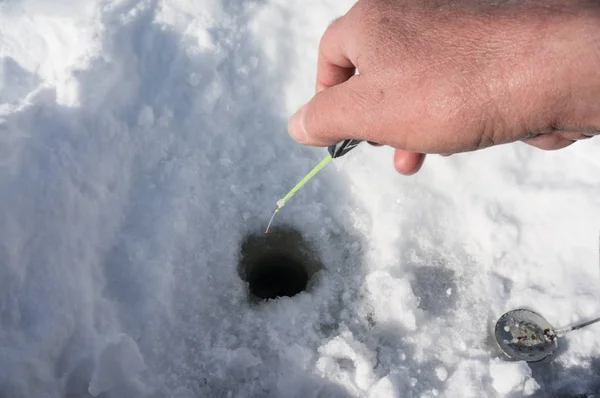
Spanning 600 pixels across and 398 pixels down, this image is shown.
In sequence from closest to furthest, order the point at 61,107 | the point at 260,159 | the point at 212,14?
the point at 61,107, the point at 260,159, the point at 212,14

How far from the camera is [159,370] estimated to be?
6.45 ft

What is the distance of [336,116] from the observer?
1.53 meters

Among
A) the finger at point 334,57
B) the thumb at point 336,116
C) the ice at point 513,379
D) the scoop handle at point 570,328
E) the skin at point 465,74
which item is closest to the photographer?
the skin at point 465,74

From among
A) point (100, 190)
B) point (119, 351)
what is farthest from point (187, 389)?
point (100, 190)

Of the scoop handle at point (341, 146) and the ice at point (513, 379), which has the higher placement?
the scoop handle at point (341, 146)

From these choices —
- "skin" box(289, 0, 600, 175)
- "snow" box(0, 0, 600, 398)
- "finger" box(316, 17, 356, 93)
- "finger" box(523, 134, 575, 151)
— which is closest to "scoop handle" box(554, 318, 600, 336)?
"snow" box(0, 0, 600, 398)

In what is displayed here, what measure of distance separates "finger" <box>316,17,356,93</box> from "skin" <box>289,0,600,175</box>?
29 millimetres

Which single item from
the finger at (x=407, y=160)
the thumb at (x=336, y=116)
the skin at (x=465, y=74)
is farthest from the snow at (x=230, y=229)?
the skin at (x=465, y=74)

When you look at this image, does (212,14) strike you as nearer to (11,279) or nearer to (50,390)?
(11,279)

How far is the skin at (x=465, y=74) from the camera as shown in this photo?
1.26 meters

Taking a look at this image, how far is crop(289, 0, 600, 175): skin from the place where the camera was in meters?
1.26

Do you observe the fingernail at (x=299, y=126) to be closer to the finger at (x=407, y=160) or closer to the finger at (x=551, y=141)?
the finger at (x=407, y=160)

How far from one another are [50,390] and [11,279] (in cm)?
42

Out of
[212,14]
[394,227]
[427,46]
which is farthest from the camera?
[212,14]
